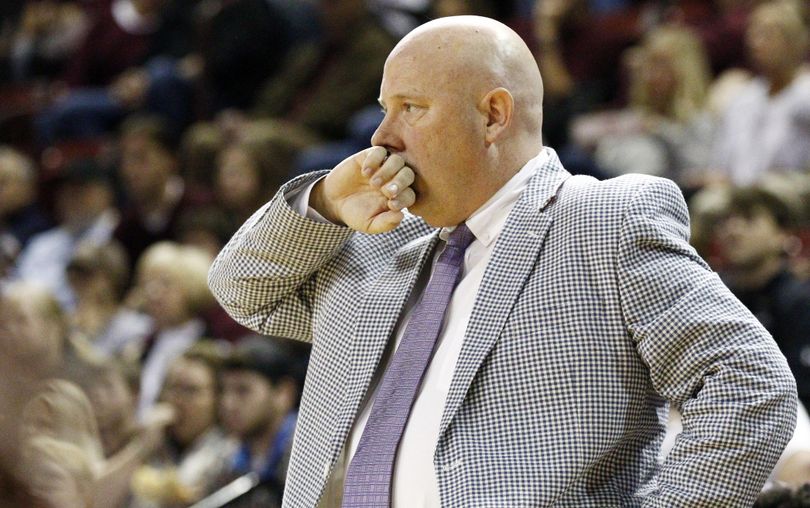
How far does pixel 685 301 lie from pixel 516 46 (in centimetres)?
57

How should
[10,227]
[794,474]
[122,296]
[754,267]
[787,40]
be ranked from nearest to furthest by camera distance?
[794,474], [754,267], [787,40], [122,296], [10,227]

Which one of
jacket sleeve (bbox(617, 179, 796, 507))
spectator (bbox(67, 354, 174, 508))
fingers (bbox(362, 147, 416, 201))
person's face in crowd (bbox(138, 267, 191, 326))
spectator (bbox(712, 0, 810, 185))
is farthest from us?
person's face in crowd (bbox(138, 267, 191, 326))

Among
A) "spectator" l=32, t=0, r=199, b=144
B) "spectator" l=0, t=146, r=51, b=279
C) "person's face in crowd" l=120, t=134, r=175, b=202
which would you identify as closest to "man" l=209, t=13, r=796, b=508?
"person's face in crowd" l=120, t=134, r=175, b=202

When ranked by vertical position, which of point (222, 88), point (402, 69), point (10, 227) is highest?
point (402, 69)

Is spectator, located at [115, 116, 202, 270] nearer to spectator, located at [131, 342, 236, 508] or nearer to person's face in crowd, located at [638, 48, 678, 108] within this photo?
spectator, located at [131, 342, 236, 508]

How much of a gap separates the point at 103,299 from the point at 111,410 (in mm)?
1974

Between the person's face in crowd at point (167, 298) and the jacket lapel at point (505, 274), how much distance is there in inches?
142

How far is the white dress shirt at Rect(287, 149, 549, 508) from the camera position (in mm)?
2242

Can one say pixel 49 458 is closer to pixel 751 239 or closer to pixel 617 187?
pixel 617 187

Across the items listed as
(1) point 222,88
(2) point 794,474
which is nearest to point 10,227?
(1) point 222,88

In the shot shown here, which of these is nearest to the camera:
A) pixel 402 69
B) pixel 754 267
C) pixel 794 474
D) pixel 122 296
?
pixel 402 69

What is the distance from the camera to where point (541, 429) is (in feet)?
7.18

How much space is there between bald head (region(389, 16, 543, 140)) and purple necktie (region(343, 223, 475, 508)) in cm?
26

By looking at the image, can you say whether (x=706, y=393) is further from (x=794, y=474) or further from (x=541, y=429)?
(x=794, y=474)
